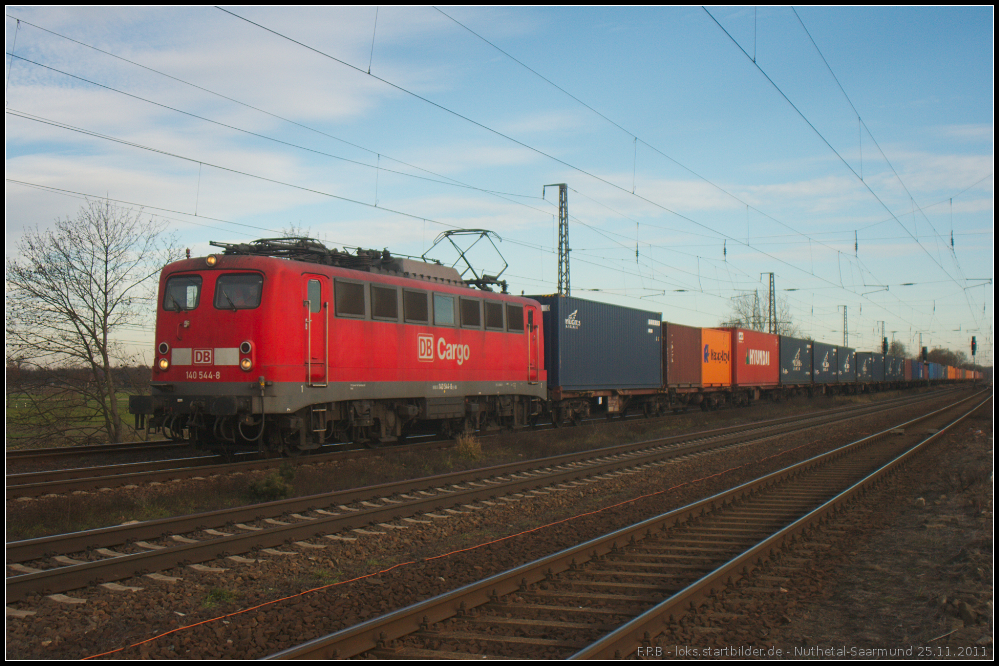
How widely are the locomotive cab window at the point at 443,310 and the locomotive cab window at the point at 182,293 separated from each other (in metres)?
4.75

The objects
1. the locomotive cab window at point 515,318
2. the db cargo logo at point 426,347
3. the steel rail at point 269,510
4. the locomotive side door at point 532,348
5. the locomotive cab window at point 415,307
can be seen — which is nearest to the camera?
the steel rail at point 269,510

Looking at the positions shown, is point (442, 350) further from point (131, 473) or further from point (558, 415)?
point (558, 415)

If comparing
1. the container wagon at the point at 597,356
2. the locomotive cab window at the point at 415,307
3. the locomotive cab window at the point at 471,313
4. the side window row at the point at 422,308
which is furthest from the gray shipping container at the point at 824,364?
the locomotive cab window at the point at 415,307

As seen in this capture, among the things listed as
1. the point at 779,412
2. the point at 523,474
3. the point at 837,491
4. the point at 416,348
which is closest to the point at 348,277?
the point at 416,348

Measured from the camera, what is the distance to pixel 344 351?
42.3 feet

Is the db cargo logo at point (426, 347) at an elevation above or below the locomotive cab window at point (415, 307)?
below

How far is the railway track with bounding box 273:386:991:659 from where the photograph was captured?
15.6 feet

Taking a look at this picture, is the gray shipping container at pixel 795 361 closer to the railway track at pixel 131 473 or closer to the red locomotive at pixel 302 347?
the red locomotive at pixel 302 347

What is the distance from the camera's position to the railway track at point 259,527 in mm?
6293

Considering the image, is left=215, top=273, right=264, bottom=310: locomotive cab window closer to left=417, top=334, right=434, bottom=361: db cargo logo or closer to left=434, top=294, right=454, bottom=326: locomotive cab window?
left=417, top=334, right=434, bottom=361: db cargo logo

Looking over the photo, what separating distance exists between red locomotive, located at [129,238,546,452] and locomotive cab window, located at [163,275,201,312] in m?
0.02

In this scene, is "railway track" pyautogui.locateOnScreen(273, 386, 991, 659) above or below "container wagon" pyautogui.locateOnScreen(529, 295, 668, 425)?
below

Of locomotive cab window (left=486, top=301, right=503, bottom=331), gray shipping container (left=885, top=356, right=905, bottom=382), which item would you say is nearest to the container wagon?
locomotive cab window (left=486, top=301, right=503, bottom=331)

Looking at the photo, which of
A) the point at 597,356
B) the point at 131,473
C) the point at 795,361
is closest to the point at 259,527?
the point at 131,473
